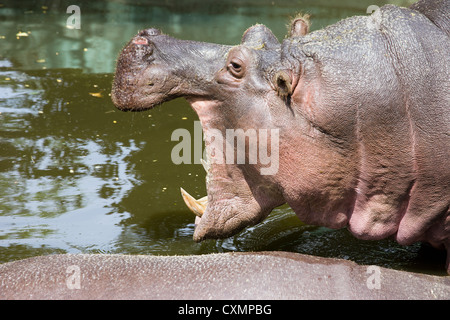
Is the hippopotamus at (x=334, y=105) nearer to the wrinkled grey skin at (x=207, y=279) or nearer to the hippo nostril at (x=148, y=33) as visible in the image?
the hippo nostril at (x=148, y=33)

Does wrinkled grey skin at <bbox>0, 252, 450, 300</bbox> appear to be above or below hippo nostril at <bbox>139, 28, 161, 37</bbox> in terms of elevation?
below

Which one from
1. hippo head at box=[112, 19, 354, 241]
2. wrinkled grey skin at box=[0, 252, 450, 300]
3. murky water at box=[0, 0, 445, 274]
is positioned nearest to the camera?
wrinkled grey skin at box=[0, 252, 450, 300]

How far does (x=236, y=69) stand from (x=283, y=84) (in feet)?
0.88

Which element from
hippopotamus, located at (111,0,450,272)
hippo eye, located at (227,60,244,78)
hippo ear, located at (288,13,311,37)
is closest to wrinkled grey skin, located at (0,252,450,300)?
hippopotamus, located at (111,0,450,272)

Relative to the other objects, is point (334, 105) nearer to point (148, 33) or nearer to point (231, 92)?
point (231, 92)

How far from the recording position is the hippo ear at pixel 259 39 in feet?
13.0

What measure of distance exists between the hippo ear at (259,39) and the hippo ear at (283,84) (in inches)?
11.2

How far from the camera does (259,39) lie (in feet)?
13.1

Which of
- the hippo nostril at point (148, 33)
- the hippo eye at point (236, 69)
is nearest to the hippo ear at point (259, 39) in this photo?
the hippo eye at point (236, 69)

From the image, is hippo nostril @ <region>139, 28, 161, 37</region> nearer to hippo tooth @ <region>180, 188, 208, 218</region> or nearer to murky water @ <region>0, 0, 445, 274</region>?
hippo tooth @ <region>180, 188, 208, 218</region>

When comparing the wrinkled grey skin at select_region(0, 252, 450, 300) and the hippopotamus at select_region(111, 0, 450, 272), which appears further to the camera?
the hippopotamus at select_region(111, 0, 450, 272)

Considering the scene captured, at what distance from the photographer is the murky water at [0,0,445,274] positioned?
15.2ft

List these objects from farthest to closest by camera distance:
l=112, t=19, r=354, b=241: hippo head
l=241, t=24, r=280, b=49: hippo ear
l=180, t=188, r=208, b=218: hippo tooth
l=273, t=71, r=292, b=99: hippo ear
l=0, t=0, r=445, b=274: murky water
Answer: l=0, t=0, r=445, b=274: murky water
l=180, t=188, r=208, b=218: hippo tooth
l=241, t=24, r=280, b=49: hippo ear
l=112, t=19, r=354, b=241: hippo head
l=273, t=71, r=292, b=99: hippo ear

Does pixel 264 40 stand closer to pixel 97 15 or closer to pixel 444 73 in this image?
pixel 444 73
